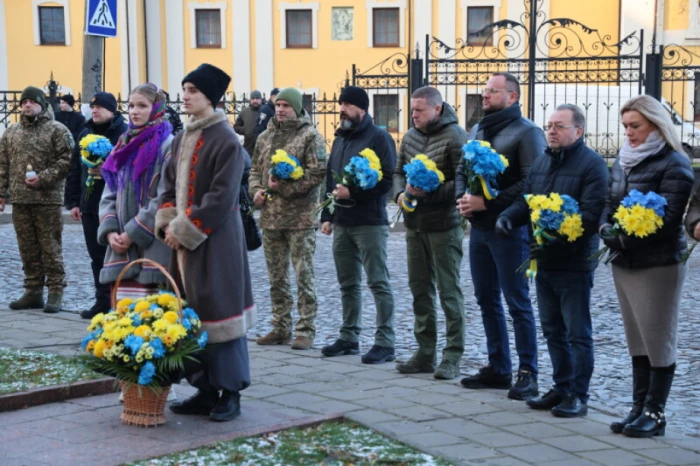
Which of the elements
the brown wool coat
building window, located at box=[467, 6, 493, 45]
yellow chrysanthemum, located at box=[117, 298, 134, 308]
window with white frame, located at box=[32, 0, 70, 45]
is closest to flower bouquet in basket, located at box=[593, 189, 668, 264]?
the brown wool coat

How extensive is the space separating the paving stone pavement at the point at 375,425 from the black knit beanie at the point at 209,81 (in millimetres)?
1896

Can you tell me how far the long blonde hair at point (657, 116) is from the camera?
5.88 meters

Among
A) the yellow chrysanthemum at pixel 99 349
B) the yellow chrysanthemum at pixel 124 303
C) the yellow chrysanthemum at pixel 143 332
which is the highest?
the yellow chrysanthemum at pixel 124 303

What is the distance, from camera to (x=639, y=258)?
5938 millimetres

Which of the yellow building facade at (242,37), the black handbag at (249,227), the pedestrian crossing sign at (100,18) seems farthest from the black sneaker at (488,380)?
the yellow building facade at (242,37)

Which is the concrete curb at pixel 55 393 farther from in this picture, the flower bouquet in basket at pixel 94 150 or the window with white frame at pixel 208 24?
the window with white frame at pixel 208 24

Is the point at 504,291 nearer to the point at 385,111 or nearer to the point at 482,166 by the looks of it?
the point at 482,166

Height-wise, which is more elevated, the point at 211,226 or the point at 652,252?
the point at 211,226

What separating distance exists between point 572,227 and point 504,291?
102 centimetres

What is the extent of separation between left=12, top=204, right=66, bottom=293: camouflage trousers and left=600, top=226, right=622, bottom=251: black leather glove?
19.6 ft

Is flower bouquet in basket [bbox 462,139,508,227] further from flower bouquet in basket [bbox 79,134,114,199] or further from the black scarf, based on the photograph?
flower bouquet in basket [bbox 79,134,114,199]

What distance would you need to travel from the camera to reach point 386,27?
38.0 metres

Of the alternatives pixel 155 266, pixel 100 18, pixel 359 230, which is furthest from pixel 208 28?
pixel 155 266

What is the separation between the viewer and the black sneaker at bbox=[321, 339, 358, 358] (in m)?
8.26
